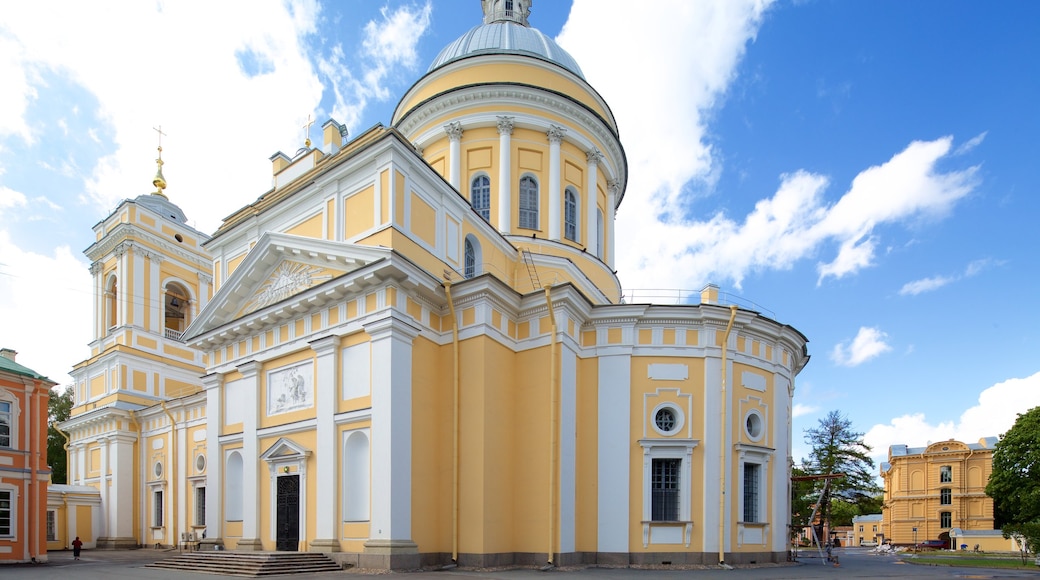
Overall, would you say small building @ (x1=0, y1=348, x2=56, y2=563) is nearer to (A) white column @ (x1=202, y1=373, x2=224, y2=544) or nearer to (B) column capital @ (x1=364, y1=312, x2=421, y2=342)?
(A) white column @ (x1=202, y1=373, x2=224, y2=544)

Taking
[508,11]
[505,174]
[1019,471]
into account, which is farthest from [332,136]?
[1019,471]

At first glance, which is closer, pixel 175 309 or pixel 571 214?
pixel 571 214

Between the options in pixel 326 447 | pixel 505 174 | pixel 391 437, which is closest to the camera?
pixel 391 437

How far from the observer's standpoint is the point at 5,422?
20922 millimetres

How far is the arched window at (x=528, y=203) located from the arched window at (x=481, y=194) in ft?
3.96

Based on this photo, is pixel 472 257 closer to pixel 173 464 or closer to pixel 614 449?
pixel 614 449

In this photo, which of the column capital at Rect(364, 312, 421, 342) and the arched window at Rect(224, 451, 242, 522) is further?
the arched window at Rect(224, 451, 242, 522)

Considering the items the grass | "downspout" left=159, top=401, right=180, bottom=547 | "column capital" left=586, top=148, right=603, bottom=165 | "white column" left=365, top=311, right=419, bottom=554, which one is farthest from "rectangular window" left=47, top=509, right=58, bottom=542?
the grass

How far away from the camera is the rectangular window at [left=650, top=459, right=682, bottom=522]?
1738 cm

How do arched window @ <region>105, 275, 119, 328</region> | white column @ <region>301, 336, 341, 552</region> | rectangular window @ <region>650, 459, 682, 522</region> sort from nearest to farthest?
white column @ <region>301, 336, 341, 552</region> → rectangular window @ <region>650, 459, 682, 522</region> → arched window @ <region>105, 275, 119, 328</region>

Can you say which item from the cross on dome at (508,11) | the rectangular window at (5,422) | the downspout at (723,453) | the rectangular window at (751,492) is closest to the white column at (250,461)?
the rectangular window at (5,422)

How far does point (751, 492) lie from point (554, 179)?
12070mm

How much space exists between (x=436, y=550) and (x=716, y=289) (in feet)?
36.0

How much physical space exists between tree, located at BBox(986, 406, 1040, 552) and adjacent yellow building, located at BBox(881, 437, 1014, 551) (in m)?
12.4
